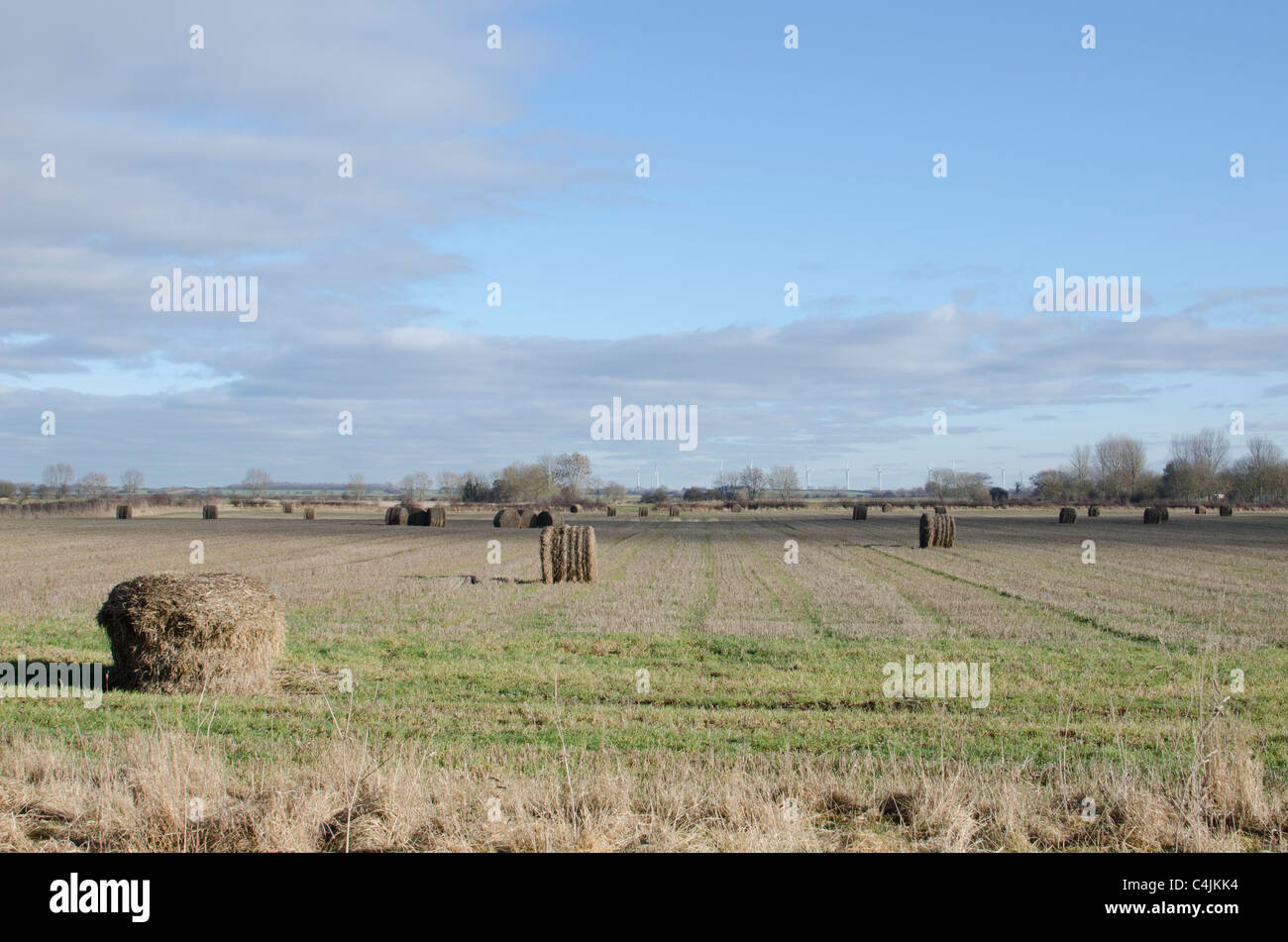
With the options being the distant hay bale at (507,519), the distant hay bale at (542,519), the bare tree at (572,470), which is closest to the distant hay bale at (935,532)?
the distant hay bale at (542,519)

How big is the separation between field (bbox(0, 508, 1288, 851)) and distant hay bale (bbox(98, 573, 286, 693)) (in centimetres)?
41

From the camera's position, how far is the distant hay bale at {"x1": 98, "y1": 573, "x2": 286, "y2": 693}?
1152 cm

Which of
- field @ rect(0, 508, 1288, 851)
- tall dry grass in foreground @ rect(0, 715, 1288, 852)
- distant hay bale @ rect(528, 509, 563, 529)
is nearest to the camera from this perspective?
tall dry grass in foreground @ rect(0, 715, 1288, 852)

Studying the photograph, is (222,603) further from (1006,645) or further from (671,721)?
(1006,645)

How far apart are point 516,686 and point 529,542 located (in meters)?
34.3

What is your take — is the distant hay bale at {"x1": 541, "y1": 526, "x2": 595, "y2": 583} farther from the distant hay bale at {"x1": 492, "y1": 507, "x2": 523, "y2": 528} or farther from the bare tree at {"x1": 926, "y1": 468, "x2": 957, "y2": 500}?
the bare tree at {"x1": 926, "y1": 468, "x2": 957, "y2": 500}

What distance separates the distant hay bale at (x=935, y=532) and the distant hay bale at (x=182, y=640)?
32.8 meters

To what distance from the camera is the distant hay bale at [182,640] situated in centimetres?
1152

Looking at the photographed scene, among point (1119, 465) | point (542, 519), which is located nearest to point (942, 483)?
point (1119, 465)

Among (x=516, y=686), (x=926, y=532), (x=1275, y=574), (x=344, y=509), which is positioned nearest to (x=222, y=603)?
(x=516, y=686)

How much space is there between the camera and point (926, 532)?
40.1m

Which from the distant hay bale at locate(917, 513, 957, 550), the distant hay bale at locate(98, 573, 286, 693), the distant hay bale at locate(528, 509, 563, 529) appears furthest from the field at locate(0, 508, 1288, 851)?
the distant hay bale at locate(528, 509, 563, 529)

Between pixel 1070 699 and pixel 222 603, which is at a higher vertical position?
pixel 222 603

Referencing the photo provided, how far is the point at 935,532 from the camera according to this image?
40.3 metres
